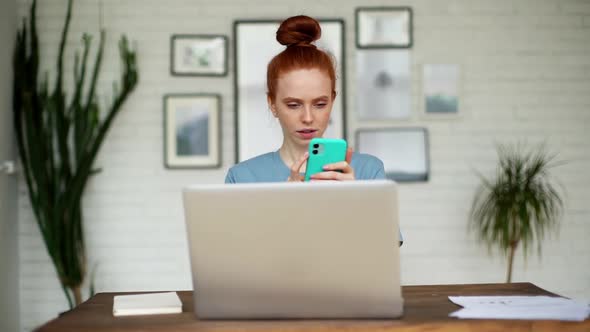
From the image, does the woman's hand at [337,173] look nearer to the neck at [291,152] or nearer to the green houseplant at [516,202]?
the neck at [291,152]

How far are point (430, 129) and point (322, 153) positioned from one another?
2874 mm

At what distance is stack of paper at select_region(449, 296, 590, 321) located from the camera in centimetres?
131

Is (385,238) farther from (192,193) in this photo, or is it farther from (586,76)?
(586,76)

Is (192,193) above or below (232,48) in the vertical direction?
below

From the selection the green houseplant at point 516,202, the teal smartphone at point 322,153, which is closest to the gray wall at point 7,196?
the green houseplant at point 516,202

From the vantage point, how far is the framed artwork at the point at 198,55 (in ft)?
14.1

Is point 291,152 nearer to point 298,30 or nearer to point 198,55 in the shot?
point 298,30

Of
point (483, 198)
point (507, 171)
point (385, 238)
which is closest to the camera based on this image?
point (385, 238)

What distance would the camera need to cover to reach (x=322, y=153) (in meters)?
1.56

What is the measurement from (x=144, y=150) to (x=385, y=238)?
3282mm

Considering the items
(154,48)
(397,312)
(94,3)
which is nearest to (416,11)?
(154,48)

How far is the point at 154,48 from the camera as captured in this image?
430cm

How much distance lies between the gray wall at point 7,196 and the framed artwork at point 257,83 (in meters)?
1.36

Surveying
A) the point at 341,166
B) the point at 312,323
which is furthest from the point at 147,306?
the point at 341,166
